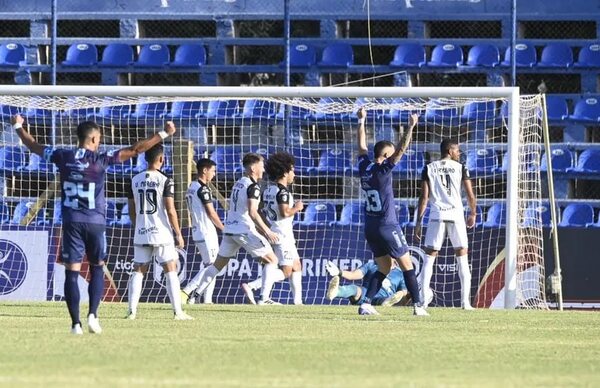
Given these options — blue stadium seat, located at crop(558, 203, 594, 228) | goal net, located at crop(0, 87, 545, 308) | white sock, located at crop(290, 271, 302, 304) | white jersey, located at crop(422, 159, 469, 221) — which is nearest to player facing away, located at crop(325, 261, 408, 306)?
white sock, located at crop(290, 271, 302, 304)

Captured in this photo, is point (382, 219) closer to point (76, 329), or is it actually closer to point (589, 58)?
point (76, 329)

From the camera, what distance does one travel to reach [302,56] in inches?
1027

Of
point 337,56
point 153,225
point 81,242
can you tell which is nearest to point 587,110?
point 337,56

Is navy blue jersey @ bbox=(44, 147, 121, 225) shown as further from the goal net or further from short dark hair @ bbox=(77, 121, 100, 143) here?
the goal net

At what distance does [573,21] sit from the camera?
26578mm

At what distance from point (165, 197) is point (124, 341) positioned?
4.24 meters

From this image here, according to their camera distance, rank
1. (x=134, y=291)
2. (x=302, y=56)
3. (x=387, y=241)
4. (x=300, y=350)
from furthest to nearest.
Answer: (x=302, y=56) → (x=387, y=241) → (x=134, y=291) → (x=300, y=350)

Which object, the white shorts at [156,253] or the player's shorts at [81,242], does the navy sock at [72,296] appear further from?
the white shorts at [156,253]

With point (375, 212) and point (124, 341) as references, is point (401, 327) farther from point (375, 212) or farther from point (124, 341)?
point (124, 341)

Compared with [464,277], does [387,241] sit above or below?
above

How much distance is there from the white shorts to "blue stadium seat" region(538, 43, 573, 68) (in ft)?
38.2

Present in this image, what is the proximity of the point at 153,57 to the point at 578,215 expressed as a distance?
874cm

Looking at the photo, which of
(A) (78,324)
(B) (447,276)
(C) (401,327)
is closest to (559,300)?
(B) (447,276)

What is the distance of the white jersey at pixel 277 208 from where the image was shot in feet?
65.1
